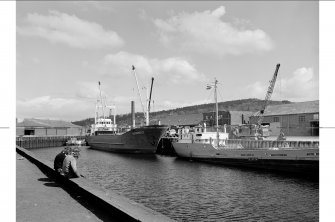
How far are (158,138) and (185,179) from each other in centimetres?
2835

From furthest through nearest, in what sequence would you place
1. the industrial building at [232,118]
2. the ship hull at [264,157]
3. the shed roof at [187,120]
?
1. the shed roof at [187,120]
2. the industrial building at [232,118]
3. the ship hull at [264,157]

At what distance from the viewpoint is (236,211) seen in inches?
575

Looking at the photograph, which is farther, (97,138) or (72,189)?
(97,138)

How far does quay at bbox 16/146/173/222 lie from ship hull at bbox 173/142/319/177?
908 inches

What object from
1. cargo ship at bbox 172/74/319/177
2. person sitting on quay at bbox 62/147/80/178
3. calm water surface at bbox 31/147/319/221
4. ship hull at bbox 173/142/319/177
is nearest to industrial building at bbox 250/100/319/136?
cargo ship at bbox 172/74/319/177

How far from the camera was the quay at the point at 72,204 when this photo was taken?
7255 mm

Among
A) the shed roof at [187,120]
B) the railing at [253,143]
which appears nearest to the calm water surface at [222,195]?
the railing at [253,143]

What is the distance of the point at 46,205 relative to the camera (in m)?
8.54

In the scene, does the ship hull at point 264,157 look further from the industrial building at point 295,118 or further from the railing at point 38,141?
the railing at point 38,141
